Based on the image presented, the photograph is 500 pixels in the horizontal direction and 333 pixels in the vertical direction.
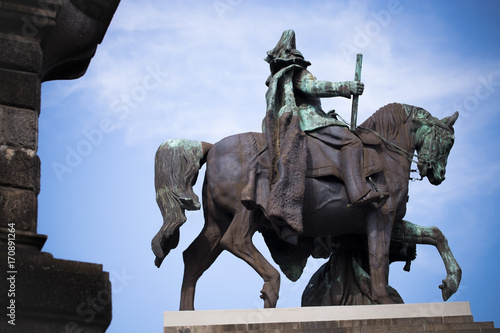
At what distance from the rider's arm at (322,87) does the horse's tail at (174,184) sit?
1.67 m

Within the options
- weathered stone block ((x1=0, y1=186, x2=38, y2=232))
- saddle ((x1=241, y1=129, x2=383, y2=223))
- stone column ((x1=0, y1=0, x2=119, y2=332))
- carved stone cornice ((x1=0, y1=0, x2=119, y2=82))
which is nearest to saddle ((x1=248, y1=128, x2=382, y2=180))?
saddle ((x1=241, y1=129, x2=383, y2=223))

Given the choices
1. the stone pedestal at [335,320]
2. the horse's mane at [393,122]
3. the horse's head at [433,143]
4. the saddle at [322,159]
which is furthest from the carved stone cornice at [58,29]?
the horse's head at [433,143]

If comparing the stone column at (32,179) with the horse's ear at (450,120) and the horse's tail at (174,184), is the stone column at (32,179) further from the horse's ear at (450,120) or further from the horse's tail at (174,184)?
the horse's ear at (450,120)

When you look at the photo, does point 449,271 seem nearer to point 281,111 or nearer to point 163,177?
point 281,111

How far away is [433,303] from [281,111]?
338 cm

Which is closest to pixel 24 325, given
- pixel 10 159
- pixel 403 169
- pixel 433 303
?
pixel 10 159

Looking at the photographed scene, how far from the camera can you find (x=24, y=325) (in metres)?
5.44

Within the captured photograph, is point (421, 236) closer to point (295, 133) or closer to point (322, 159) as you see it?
point (322, 159)

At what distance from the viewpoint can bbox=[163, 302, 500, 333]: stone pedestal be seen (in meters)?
11.3

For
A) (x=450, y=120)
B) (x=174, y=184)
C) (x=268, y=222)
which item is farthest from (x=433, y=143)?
(x=174, y=184)

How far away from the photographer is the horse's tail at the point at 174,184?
1263 centimetres

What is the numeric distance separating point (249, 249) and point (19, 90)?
667 cm

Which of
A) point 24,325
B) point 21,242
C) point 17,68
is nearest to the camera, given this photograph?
point 24,325

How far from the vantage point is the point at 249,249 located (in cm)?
1268
